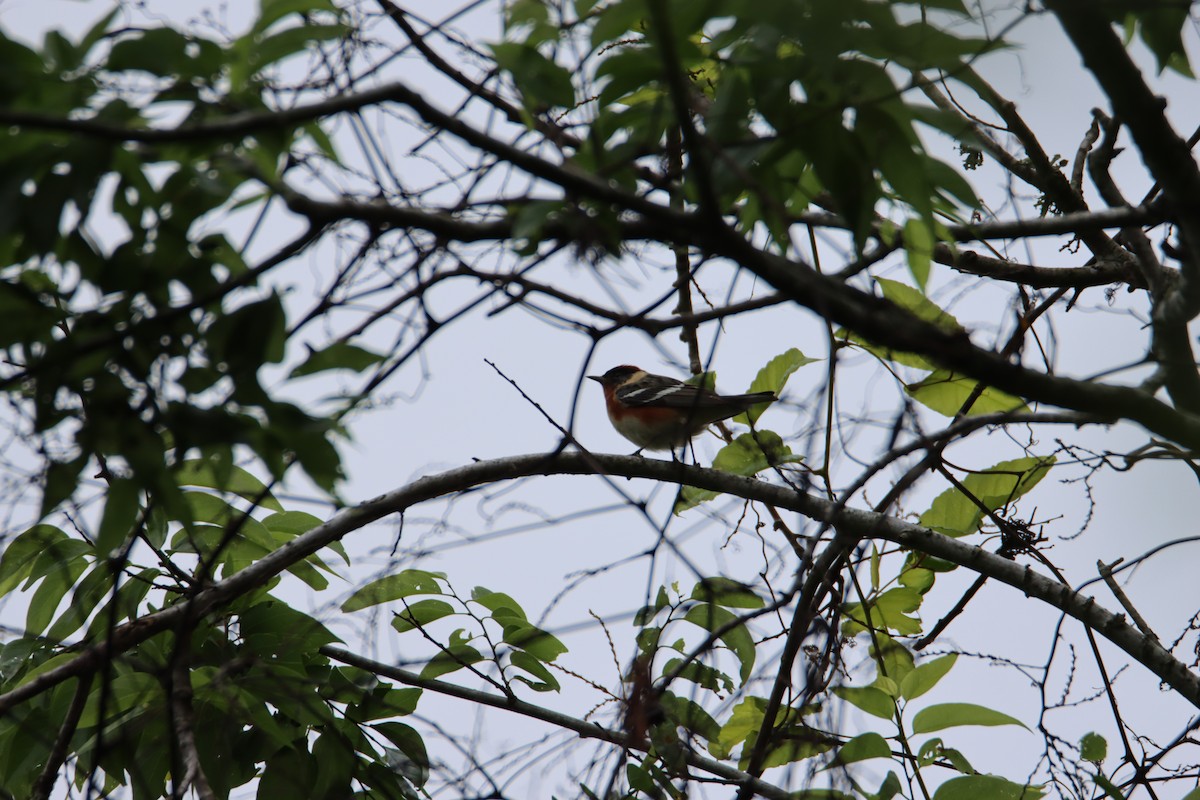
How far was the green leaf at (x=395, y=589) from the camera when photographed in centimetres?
335

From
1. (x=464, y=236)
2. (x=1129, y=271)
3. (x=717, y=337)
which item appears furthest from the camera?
(x=1129, y=271)

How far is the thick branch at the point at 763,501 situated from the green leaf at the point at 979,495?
43 cm

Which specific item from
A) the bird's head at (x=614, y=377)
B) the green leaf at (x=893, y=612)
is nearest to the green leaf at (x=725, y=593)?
the green leaf at (x=893, y=612)

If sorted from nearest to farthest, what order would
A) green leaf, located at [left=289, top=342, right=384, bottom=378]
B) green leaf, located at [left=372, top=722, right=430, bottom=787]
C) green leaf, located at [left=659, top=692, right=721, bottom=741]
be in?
green leaf, located at [left=289, top=342, right=384, bottom=378] → green leaf, located at [left=659, top=692, right=721, bottom=741] → green leaf, located at [left=372, top=722, right=430, bottom=787]

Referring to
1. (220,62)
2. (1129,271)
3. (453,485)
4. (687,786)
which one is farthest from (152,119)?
(1129,271)

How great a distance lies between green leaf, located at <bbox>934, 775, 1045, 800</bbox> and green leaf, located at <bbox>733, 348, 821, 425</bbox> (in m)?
1.71

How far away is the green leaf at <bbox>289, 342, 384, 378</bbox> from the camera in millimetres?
2029

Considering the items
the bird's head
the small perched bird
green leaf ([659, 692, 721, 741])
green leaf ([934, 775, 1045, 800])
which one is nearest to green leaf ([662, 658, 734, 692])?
green leaf ([659, 692, 721, 741])

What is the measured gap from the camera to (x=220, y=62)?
211 cm

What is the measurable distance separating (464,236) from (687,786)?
2.41 metres

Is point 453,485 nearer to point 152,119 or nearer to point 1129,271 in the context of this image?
point 152,119

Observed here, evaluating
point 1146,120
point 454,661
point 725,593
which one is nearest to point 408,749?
point 454,661

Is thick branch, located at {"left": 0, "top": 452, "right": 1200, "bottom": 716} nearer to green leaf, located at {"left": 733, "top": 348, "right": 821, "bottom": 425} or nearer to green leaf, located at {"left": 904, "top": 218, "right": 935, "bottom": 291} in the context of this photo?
green leaf, located at {"left": 733, "top": 348, "right": 821, "bottom": 425}

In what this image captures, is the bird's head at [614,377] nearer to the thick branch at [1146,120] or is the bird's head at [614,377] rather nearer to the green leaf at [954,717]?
the green leaf at [954,717]
